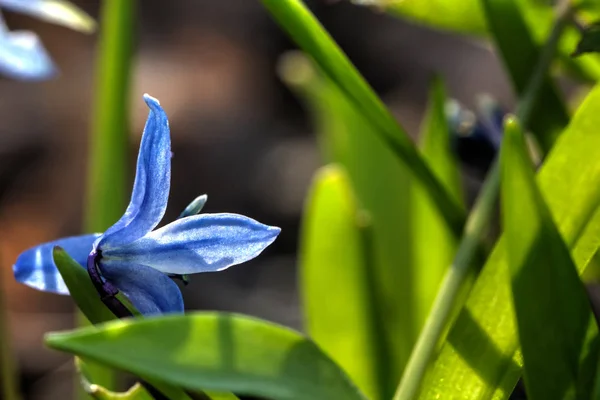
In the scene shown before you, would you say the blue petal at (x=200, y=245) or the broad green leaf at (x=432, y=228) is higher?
the blue petal at (x=200, y=245)

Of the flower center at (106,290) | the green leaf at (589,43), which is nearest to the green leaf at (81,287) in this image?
the flower center at (106,290)

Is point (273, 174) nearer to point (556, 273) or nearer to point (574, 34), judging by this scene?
point (574, 34)

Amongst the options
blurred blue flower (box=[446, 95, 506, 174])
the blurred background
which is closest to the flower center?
blurred blue flower (box=[446, 95, 506, 174])

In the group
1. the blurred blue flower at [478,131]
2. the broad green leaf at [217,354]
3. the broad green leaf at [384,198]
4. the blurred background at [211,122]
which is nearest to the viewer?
the broad green leaf at [217,354]

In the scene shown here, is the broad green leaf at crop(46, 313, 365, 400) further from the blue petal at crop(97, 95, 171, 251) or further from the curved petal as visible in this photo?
the curved petal

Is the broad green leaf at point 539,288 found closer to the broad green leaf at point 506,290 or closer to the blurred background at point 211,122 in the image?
the broad green leaf at point 506,290

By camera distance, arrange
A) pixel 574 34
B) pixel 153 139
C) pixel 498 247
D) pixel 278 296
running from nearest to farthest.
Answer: pixel 153 139 → pixel 498 247 → pixel 574 34 → pixel 278 296

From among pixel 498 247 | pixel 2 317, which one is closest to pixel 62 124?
pixel 2 317
